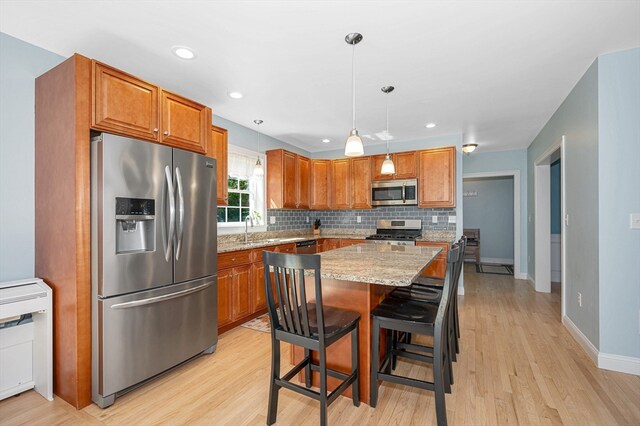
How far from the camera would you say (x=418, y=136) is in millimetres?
5031

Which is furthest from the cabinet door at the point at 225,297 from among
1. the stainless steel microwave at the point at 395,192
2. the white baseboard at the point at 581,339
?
the white baseboard at the point at 581,339

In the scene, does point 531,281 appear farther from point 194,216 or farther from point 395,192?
point 194,216

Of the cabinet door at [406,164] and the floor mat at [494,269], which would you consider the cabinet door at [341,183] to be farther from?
the floor mat at [494,269]

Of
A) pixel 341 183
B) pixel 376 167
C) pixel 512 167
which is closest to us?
pixel 376 167

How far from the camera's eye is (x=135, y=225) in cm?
226

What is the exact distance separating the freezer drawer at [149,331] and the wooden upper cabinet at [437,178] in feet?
11.6

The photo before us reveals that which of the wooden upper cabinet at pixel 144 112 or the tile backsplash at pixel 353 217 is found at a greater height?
the wooden upper cabinet at pixel 144 112

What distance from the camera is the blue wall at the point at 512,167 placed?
232 inches

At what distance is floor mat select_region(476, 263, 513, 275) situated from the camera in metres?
6.57

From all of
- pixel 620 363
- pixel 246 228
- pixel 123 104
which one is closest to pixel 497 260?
pixel 620 363

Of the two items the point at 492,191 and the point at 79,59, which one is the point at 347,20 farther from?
the point at 492,191

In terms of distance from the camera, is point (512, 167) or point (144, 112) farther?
point (512, 167)

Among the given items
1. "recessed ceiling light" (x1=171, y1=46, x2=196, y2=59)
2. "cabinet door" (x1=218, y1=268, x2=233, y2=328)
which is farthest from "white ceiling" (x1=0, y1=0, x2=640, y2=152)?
"cabinet door" (x1=218, y1=268, x2=233, y2=328)

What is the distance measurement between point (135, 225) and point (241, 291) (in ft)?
4.98
